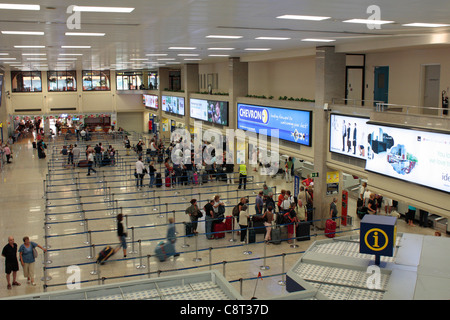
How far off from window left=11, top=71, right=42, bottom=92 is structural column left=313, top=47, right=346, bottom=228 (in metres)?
32.5

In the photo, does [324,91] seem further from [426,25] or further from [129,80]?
[129,80]

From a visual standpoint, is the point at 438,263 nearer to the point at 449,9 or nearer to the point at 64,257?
the point at 449,9

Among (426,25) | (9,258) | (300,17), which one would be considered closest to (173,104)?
(9,258)

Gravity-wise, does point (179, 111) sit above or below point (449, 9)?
below

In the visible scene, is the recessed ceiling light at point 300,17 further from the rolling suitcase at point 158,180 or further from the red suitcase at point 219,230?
the rolling suitcase at point 158,180

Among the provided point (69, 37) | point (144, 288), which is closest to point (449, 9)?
point (144, 288)

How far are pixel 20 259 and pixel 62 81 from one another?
34435 millimetres

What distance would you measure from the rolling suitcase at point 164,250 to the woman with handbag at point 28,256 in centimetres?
313

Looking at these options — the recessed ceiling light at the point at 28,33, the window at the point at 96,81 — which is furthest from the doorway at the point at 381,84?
the window at the point at 96,81

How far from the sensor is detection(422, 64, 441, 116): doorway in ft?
45.6

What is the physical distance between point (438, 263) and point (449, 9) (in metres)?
4.36

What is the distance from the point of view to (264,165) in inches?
1059

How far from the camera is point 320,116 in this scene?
15852mm
